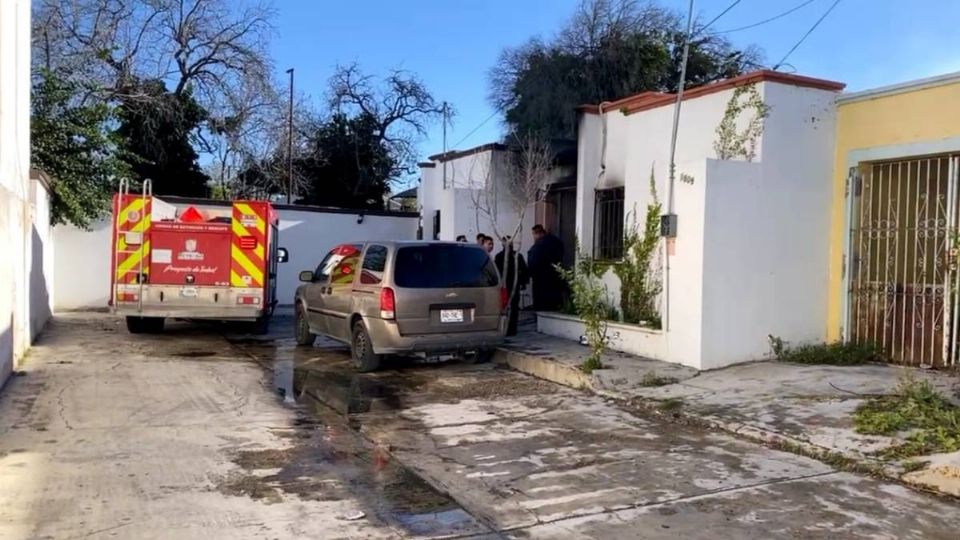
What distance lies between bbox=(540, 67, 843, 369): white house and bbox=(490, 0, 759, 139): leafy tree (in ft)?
50.0

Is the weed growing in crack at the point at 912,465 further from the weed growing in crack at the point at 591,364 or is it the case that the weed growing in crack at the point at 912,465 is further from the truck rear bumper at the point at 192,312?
the truck rear bumper at the point at 192,312

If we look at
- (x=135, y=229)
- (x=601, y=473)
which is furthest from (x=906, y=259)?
(x=135, y=229)

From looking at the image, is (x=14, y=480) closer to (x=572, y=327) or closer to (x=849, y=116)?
(x=572, y=327)

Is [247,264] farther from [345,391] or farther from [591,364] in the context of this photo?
[591,364]

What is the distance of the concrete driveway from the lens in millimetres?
4836

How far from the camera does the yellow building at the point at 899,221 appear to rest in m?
9.05

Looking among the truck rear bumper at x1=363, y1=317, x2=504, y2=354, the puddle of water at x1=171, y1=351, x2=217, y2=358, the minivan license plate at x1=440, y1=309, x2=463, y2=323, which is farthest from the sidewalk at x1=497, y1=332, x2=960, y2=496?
the puddle of water at x1=171, y1=351, x2=217, y2=358

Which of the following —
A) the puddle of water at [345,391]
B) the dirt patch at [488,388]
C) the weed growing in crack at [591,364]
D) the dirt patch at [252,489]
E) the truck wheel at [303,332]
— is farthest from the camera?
the truck wheel at [303,332]

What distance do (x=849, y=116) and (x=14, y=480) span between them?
10034mm

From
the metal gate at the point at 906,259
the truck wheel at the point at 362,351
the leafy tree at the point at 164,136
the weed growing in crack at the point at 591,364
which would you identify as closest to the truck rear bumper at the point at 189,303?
the truck wheel at the point at 362,351

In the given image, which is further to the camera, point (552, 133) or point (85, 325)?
point (552, 133)

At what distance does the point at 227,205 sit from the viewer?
16531mm

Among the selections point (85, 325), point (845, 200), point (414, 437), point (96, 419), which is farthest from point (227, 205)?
point (845, 200)

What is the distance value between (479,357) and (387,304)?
2138 mm
